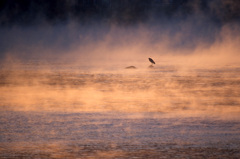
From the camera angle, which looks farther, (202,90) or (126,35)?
(126,35)

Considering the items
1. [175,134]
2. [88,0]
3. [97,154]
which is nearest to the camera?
[97,154]

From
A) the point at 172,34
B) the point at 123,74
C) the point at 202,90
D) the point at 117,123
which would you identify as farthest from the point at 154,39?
the point at 117,123

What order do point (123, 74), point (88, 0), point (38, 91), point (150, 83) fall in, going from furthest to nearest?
1. point (88, 0)
2. point (123, 74)
3. point (150, 83)
4. point (38, 91)

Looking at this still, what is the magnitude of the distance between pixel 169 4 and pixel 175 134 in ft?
92.9

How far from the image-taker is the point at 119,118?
24.9 feet

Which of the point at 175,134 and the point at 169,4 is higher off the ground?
the point at 169,4

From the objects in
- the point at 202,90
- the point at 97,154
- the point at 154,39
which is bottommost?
the point at 97,154

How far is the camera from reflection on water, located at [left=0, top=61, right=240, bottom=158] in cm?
602

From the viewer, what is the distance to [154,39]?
41375mm

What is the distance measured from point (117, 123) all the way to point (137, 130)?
18.6 inches

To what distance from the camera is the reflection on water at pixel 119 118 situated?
237 inches

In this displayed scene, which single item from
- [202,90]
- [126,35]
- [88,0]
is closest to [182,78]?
[202,90]

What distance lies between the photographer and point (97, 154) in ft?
19.1

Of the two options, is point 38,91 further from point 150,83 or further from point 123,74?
point 123,74
